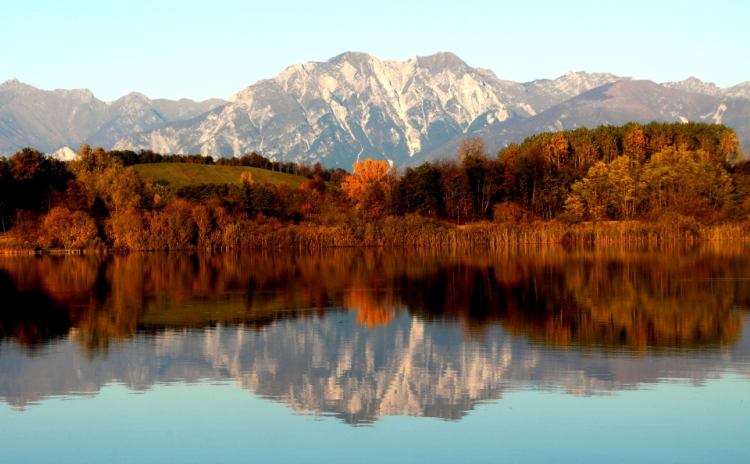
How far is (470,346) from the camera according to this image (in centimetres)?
2975

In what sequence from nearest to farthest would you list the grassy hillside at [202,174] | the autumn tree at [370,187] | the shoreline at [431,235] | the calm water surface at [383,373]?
the calm water surface at [383,373] → the shoreline at [431,235] → the autumn tree at [370,187] → the grassy hillside at [202,174]

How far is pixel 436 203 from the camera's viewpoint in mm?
134250

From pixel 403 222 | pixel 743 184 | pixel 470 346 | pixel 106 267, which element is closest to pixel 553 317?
pixel 470 346

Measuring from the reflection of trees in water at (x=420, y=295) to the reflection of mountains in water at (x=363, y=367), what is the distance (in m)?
2.12

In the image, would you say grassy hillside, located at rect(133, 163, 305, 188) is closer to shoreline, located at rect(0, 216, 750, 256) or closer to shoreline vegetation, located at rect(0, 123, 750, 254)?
shoreline vegetation, located at rect(0, 123, 750, 254)

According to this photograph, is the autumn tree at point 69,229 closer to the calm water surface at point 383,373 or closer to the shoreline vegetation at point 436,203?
the shoreline vegetation at point 436,203

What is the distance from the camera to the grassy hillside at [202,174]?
165 meters

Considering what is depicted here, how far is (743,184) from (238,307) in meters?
97.5

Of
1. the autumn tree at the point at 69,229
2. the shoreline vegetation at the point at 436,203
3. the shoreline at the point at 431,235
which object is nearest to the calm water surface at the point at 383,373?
the shoreline at the point at 431,235

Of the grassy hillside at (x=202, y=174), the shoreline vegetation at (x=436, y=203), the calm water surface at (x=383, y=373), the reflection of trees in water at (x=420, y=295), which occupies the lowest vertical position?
the calm water surface at (x=383, y=373)

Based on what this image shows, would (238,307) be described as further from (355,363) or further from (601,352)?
(601,352)

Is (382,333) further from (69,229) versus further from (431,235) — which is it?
(69,229)

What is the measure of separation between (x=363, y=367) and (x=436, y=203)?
355 feet

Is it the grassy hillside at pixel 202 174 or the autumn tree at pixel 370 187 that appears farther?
the grassy hillside at pixel 202 174
